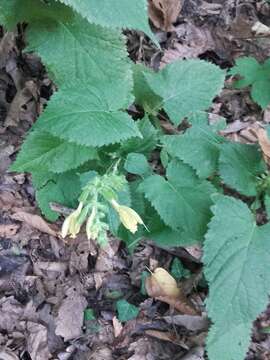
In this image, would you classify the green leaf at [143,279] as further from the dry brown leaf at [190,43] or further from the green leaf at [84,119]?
the dry brown leaf at [190,43]

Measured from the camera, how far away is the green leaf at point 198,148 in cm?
230

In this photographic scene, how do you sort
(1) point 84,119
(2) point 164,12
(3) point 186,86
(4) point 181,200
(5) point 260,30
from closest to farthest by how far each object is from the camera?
(1) point 84,119 → (4) point 181,200 → (3) point 186,86 → (2) point 164,12 → (5) point 260,30

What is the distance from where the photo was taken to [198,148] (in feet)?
7.69

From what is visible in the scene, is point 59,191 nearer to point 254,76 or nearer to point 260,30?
point 254,76

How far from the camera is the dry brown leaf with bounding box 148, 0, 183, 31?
3.19m

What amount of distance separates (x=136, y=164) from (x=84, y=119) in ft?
1.10

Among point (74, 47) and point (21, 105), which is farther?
point (21, 105)

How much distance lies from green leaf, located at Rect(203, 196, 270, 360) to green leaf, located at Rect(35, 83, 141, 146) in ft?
1.63

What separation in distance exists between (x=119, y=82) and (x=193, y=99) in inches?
16.4

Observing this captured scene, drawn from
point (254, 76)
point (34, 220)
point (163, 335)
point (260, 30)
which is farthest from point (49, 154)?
point (260, 30)

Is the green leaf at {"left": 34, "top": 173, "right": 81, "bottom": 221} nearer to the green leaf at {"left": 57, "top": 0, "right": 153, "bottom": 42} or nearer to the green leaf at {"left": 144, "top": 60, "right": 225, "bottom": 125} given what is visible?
the green leaf at {"left": 144, "top": 60, "right": 225, "bottom": 125}

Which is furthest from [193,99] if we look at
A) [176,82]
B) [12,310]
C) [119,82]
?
[12,310]

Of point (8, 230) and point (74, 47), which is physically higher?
point (74, 47)

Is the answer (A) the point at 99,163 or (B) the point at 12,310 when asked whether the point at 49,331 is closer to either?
(B) the point at 12,310
